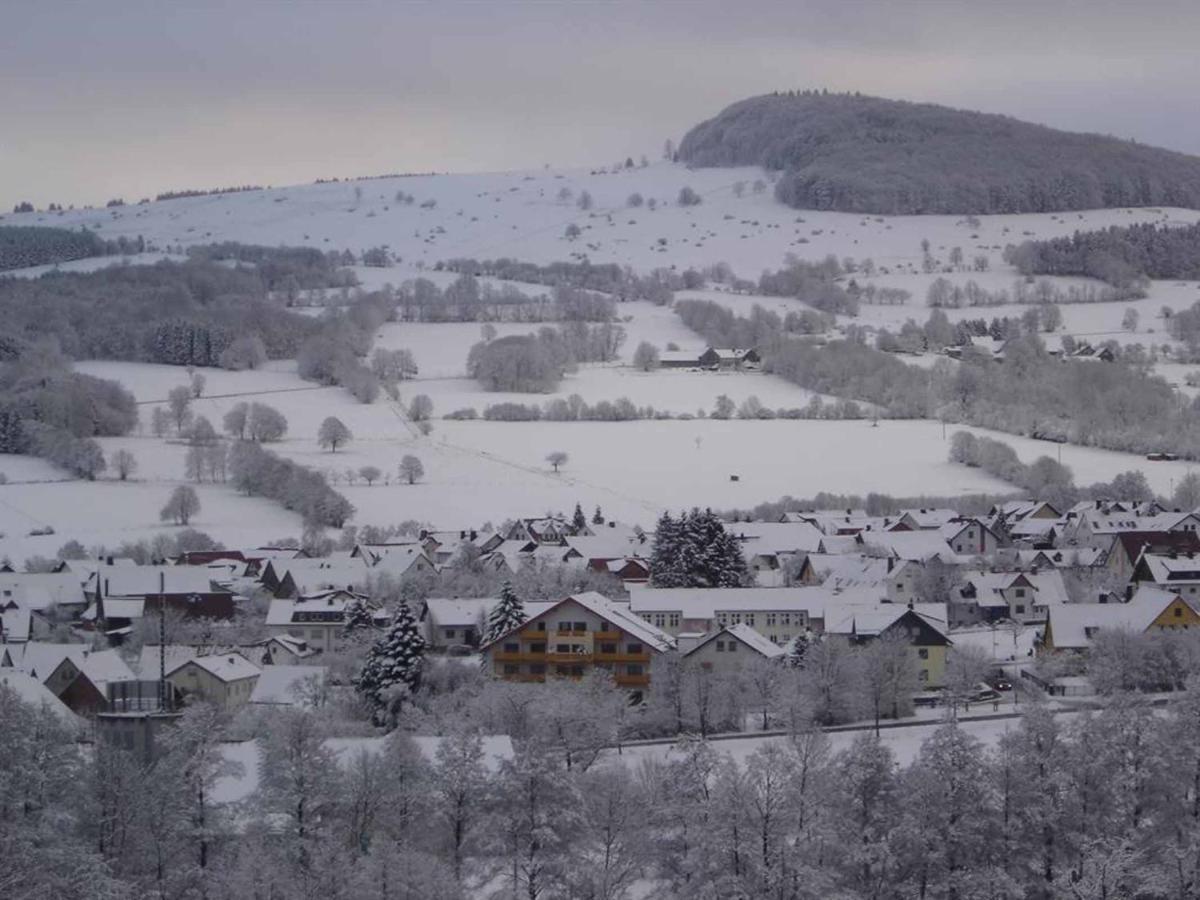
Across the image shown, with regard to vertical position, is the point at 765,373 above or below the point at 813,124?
below

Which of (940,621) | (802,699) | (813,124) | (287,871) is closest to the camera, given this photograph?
(287,871)

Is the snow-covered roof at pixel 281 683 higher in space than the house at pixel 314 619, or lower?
higher

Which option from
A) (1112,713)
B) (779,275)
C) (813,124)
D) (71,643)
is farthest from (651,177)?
(1112,713)

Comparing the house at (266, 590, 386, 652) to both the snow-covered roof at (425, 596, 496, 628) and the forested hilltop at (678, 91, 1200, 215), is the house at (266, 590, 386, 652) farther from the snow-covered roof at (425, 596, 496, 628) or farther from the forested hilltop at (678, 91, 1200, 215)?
the forested hilltop at (678, 91, 1200, 215)

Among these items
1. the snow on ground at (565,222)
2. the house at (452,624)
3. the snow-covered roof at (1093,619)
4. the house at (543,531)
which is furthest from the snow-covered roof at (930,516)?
the snow on ground at (565,222)

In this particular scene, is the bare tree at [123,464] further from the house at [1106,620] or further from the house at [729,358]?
the house at [729,358]

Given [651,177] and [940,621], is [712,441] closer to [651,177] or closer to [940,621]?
[940,621]

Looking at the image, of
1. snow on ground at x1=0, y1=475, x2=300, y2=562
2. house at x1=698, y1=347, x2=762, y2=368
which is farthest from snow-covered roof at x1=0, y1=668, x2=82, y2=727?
house at x1=698, y1=347, x2=762, y2=368

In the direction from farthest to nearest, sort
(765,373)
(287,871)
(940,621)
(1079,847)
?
(765,373) < (940,621) < (1079,847) < (287,871)

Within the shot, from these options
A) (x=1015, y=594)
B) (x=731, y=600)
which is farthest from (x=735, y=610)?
(x=1015, y=594)
